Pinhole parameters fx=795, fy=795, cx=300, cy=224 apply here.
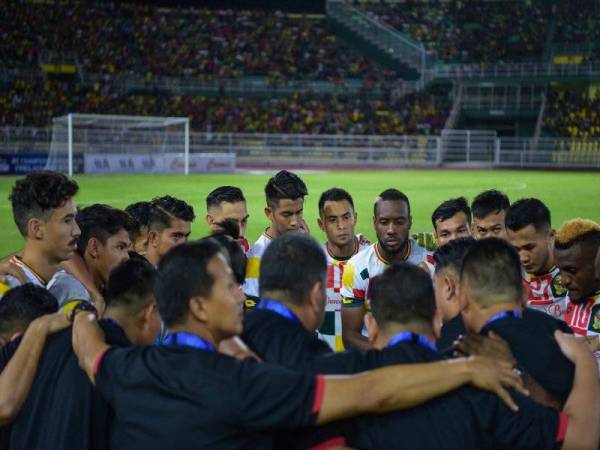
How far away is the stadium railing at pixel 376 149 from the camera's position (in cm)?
4303

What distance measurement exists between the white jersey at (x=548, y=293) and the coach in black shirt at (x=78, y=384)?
3.03 metres

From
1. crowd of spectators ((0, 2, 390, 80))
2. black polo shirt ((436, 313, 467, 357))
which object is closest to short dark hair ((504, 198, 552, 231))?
black polo shirt ((436, 313, 467, 357))

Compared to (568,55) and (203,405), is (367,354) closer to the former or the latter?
(203,405)

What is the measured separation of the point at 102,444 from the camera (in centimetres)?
354

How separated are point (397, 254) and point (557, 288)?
4.02 feet

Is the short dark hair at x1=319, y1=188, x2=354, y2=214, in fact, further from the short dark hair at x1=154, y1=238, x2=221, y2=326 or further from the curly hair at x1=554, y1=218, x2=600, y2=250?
the short dark hair at x1=154, y1=238, x2=221, y2=326

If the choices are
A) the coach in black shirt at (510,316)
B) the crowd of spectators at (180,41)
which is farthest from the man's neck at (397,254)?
the crowd of spectators at (180,41)

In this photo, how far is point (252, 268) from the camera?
6309 mm

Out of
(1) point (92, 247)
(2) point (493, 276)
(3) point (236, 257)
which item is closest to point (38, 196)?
(1) point (92, 247)

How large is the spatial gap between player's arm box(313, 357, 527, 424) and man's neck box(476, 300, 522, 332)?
430mm

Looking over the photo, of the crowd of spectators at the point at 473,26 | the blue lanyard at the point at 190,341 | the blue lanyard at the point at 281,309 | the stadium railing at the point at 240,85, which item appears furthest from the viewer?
the crowd of spectators at the point at 473,26

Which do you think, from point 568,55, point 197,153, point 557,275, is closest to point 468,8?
point 568,55

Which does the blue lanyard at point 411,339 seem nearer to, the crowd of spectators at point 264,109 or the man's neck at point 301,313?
the man's neck at point 301,313

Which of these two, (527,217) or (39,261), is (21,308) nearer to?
(39,261)
